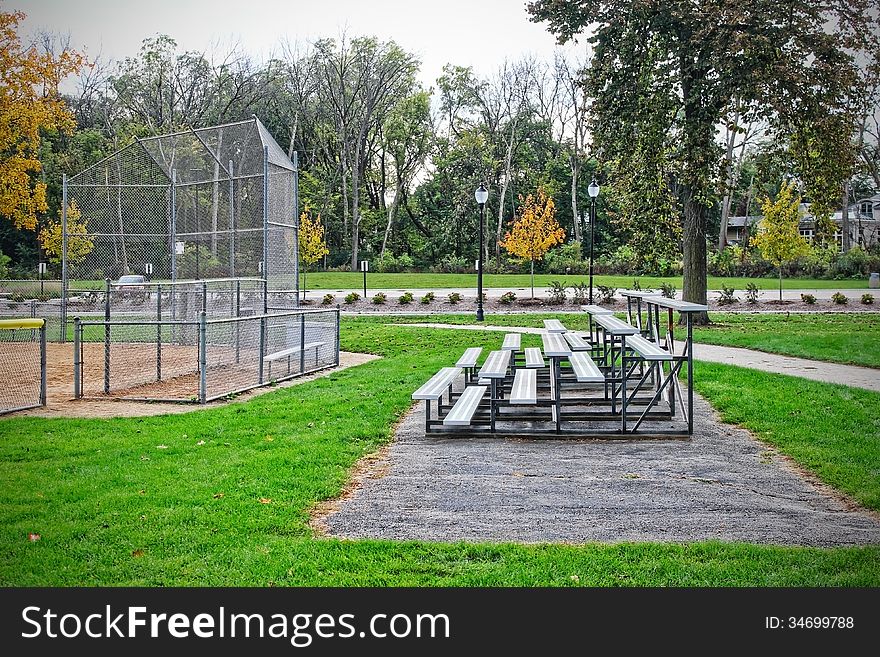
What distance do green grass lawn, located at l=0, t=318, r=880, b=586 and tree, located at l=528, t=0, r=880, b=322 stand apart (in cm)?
808

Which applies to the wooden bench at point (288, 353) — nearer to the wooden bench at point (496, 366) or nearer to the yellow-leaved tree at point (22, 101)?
the wooden bench at point (496, 366)

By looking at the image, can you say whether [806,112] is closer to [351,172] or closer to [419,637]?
[419,637]

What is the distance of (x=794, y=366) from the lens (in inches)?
418

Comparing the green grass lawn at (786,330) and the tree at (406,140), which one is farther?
the tree at (406,140)

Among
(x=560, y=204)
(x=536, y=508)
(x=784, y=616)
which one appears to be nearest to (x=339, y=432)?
(x=536, y=508)

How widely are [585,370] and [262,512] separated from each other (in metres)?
3.38

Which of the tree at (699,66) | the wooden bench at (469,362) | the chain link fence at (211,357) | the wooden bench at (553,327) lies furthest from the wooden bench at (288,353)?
the tree at (699,66)

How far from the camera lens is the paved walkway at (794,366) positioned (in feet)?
30.6

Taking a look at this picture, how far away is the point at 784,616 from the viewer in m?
3.06

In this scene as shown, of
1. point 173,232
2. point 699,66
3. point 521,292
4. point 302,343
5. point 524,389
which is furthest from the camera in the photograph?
point 521,292

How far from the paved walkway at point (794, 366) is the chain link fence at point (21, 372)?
26.8 feet

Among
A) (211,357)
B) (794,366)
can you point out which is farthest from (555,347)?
(794,366)

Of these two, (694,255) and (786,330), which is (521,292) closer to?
(694,255)

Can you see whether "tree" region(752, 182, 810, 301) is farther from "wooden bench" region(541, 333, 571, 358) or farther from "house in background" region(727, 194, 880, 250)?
"wooden bench" region(541, 333, 571, 358)
